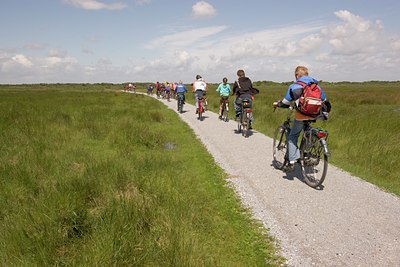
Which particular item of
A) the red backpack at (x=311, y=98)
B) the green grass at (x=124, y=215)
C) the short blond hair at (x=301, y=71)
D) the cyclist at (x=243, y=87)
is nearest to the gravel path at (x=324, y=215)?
the green grass at (x=124, y=215)

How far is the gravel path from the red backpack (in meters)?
1.51

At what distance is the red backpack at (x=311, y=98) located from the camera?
5.04m

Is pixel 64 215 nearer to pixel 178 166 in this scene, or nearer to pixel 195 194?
pixel 195 194

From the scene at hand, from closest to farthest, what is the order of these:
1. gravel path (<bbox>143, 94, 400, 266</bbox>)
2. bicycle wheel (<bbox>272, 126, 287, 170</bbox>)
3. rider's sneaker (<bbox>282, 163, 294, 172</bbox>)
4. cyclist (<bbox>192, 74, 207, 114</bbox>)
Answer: gravel path (<bbox>143, 94, 400, 266</bbox>)
rider's sneaker (<bbox>282, 163, 294, 172</bbox>)
bicycle wheel (<bbox>272, 126, 287, 170</bbox>)
cyclist (<bbox>192, 74, 207, 114</bbox>)

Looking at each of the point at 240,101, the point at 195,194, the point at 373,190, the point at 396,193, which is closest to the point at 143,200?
the point at 195,194

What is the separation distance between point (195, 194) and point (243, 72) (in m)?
6.40

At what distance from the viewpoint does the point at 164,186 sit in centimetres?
496

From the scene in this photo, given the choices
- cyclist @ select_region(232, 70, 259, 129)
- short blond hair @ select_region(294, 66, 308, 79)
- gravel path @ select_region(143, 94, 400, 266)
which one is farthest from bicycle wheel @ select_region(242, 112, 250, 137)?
short blond hair @ select_region(294, 66, 308, 79)

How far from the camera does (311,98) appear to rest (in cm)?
503

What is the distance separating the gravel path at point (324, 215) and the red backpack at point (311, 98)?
1513 mm

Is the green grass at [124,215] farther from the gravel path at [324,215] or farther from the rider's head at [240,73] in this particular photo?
the rider's head at [240,73]

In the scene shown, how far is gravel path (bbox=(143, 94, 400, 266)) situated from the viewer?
330 centimetres

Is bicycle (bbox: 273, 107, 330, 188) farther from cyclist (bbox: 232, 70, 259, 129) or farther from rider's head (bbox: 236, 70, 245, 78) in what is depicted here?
rider's head (bbox: 236, 70, 245, 78)

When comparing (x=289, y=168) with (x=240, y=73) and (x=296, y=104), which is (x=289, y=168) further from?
(x=240, y=73)
